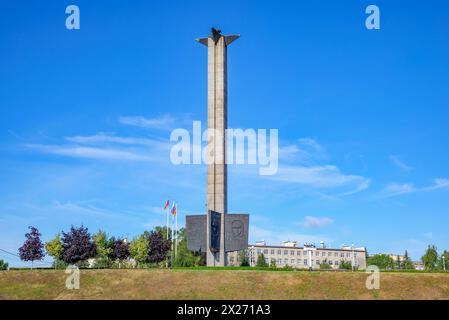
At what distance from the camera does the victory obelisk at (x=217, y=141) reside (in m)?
52.3

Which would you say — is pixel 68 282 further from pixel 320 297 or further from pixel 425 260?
pixel 425 260

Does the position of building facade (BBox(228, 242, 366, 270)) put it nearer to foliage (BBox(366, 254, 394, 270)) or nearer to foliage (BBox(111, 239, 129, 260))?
foliage (BBox(366, 254, 394, 270))

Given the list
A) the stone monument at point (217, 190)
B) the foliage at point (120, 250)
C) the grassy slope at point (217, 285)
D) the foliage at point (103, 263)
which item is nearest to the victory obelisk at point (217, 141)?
the stone monument at point (217, 190)

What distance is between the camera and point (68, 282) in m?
42.0

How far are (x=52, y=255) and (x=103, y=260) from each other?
26.8 feet

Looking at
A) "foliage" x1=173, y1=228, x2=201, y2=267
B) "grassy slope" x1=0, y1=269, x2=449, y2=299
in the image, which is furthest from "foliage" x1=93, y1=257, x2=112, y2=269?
"grassy slope" x1=0, y1=269, x2=449, y2=299

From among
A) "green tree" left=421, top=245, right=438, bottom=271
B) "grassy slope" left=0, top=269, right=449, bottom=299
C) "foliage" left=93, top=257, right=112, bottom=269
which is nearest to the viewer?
"grassy slope" left=0, top=269, right=449, bottom=299

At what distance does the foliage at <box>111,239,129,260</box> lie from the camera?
230 ft

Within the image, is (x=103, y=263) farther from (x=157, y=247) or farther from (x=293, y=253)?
(x=293, y=253)

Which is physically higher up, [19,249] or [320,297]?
[19,249]

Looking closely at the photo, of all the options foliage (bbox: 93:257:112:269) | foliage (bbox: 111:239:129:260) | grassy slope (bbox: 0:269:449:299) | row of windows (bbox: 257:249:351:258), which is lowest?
grassy slope (bbox: 0:269:449:299)

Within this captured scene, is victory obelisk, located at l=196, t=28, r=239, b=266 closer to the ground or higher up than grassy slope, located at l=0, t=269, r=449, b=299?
higher up

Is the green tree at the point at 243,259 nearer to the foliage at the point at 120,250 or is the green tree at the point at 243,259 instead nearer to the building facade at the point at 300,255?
the foliage at the point at 120,250
